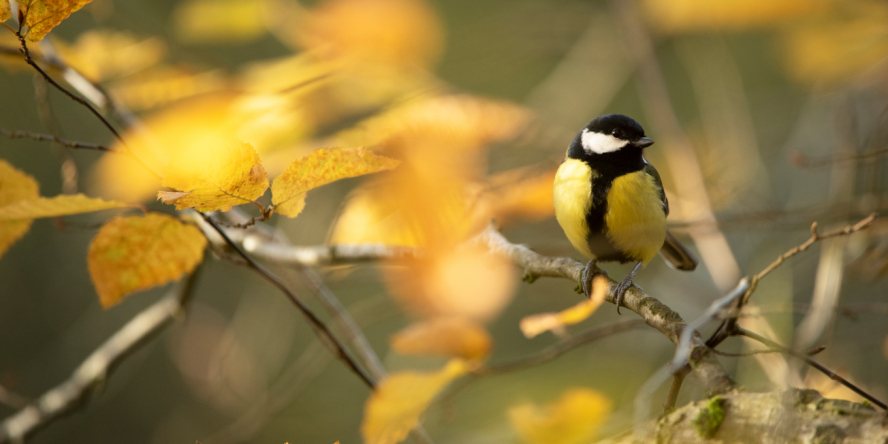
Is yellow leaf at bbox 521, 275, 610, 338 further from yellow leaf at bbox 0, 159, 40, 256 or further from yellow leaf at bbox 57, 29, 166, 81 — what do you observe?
yellow leaf at bbox 57, 29, 166, 81

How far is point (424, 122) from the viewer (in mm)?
1990

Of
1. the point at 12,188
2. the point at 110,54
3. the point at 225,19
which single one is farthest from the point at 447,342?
the point at 225,19

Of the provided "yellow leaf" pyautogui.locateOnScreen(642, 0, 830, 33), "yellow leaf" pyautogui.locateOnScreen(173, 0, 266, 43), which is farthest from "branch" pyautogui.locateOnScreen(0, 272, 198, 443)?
"yellow leaf" pyautogui.locateOnScreen(642, 0, 830, 33)

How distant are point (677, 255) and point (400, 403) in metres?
1.21

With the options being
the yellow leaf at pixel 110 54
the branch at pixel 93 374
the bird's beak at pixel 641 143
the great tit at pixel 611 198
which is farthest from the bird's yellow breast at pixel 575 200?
the yellow leaf at pixel 110 54

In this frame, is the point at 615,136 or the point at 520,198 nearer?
the point at 615,136

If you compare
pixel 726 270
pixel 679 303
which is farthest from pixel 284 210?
pixel 679 303

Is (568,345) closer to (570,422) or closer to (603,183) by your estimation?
(570,422)

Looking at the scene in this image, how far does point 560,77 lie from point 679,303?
5.41 feet

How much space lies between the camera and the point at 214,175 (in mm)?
872

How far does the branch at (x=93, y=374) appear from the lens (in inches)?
73.7

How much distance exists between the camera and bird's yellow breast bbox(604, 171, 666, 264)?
60.2 inches

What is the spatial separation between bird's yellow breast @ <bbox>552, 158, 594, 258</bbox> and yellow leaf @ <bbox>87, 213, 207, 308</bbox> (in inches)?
38.5

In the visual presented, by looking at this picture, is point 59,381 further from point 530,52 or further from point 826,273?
point 826,273
